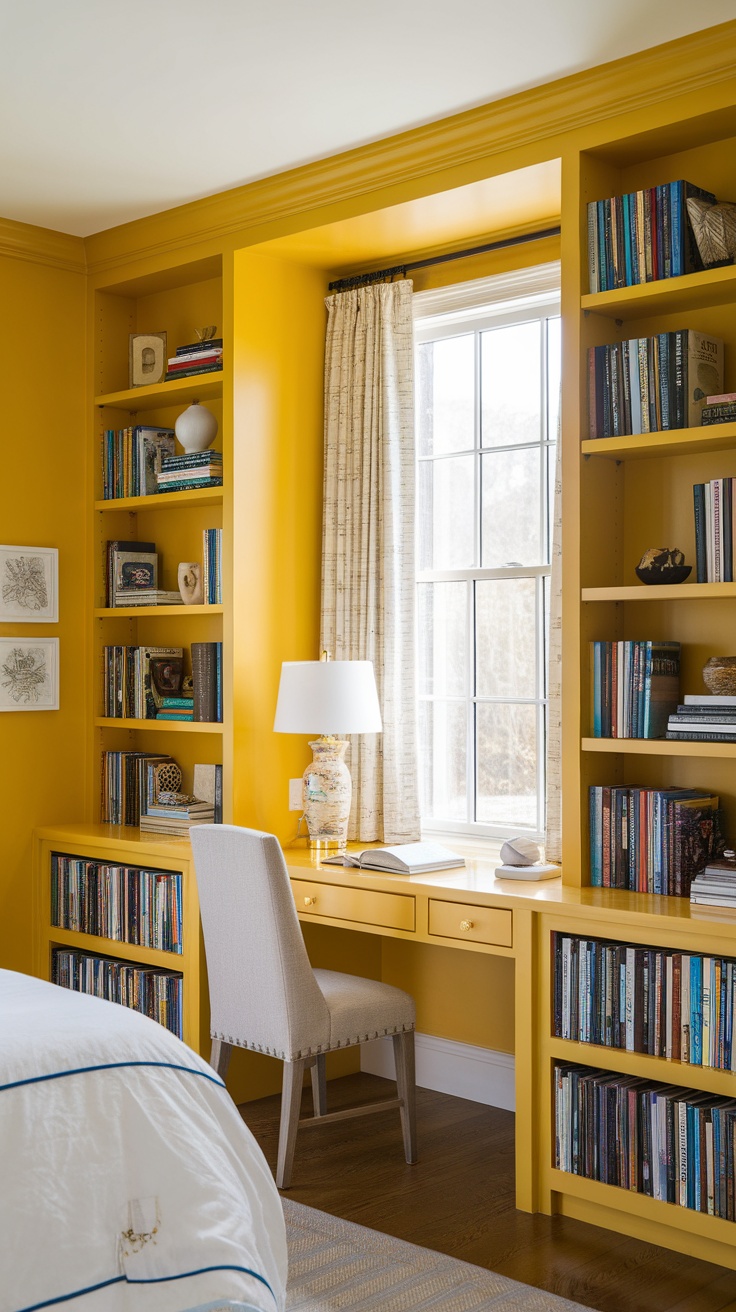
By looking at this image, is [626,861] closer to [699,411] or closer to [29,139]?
[699,411]

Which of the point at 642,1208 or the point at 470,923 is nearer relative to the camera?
the point at 642,1208

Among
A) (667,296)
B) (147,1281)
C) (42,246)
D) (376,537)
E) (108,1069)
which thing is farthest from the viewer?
(42,246)

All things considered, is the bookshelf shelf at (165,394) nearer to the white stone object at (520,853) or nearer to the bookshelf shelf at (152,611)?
the bookshelf shelf at (152,611)

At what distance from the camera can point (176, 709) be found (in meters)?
4.42

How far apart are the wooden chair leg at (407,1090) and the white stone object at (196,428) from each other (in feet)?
6.90

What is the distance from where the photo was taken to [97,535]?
472 cm

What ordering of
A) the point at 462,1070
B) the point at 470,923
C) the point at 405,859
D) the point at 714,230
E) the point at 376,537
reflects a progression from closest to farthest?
the point at 714,230
the point at 470,923
the point at 405,859
the point at 462,1070
the point at 376,537

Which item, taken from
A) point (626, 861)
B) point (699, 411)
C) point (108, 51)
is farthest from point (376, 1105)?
point (108, 51)

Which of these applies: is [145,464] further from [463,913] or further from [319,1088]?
[319,1088]

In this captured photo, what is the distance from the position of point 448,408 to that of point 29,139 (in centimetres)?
154

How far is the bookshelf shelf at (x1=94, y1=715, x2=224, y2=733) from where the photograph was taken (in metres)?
4.21

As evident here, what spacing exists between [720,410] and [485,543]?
1.17 metres

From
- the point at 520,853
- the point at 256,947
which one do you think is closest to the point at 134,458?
the point at 256,947

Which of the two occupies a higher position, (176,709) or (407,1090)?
(176,709)
